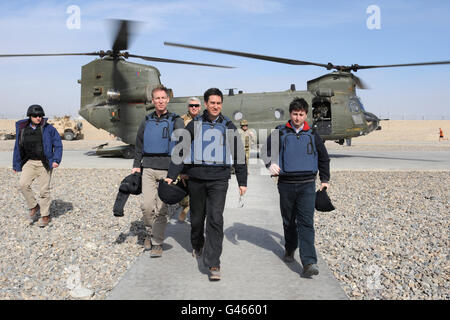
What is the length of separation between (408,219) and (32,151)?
21.2ft

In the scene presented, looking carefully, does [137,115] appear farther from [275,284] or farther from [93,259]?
[275,284]

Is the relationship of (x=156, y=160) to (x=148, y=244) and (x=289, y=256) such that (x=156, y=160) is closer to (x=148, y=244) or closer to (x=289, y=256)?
(x=148, y=244)

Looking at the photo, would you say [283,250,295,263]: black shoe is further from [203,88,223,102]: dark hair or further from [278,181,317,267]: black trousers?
[203,88,223,102]: dark hair

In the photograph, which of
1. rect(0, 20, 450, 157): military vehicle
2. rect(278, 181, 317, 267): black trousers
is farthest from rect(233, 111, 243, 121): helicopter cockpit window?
rect(278, 181, 317, 267): black trousers

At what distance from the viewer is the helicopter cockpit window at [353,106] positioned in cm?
1617

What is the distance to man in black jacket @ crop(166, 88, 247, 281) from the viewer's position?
4.30 m

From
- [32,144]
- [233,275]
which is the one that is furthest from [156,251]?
[32,144]

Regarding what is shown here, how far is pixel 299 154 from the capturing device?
4371mm

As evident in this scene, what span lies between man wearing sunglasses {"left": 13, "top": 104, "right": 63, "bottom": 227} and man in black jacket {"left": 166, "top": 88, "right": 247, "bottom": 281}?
299 cm

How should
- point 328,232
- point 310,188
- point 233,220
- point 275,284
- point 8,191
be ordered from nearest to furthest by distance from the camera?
point 275,284, point 310,188, point 328,232, point 233,220, point 8,191

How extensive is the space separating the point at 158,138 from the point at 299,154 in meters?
1.81

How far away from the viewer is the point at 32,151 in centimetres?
628
